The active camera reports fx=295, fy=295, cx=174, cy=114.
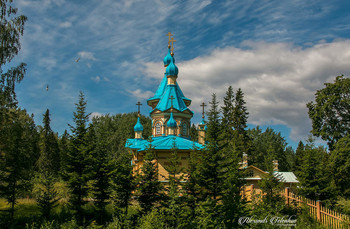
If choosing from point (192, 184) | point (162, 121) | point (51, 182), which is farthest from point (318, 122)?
point (51, 182)

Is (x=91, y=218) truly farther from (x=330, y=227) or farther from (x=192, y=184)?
(x=330, y=227)

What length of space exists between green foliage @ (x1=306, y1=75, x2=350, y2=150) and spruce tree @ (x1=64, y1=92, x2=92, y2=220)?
2549 cm

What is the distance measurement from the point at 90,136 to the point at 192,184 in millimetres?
6344

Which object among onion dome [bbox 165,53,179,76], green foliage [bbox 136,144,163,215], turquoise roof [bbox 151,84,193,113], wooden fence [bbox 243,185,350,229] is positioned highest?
onion dome [bbox 165,53,179,76]

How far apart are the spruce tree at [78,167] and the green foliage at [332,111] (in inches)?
1004

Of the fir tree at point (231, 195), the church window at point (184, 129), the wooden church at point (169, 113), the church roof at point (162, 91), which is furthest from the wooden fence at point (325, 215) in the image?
the church roof at point (162, 91)

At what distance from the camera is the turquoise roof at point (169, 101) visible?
31.5 meters

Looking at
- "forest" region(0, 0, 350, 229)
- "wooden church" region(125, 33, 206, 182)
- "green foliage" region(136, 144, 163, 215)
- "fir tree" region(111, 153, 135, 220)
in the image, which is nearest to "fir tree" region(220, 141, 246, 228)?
"forest" region(0, 0, 350, 229)

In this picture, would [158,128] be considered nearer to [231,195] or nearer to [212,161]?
[212,161]

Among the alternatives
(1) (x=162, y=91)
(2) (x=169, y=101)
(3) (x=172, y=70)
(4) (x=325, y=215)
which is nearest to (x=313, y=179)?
(4) (x=325, y=215)

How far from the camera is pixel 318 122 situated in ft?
106

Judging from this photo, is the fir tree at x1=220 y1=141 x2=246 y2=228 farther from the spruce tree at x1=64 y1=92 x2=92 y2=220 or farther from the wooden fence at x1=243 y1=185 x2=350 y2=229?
the spruce tree at x1=64 y1=92 x2=92 y2=220

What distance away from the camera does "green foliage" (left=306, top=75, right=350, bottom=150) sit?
3031 centimetres

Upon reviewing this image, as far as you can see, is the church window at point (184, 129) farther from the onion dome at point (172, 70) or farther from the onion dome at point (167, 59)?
the onion dome at point (167, 59)
